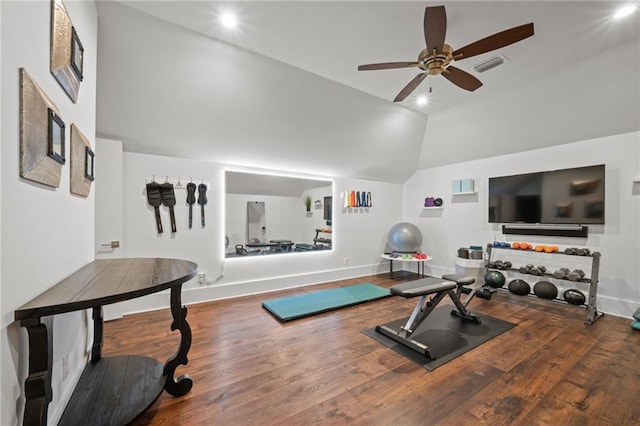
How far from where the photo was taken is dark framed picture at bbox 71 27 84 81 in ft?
5.48

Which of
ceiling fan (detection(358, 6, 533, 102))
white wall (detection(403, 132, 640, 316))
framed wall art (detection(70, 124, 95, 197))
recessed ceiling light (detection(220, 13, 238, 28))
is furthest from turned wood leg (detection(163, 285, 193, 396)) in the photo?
white wall (detection(403, 132, 640, 316))

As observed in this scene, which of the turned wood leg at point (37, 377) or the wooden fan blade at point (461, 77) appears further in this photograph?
the wooden fan blade at point (461, 77)

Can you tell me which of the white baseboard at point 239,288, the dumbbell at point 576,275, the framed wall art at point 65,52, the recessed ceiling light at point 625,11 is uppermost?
the recessed ceiling light at point 625,11

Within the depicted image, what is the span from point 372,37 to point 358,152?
2.48 meters

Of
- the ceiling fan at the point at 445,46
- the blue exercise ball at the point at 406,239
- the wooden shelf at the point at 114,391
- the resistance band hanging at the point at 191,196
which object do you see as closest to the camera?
the wooden shelf at the point at 114,391

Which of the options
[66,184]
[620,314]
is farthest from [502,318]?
[66,184]

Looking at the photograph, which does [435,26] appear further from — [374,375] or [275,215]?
[275,215]

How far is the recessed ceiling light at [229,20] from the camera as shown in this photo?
96.4 inches

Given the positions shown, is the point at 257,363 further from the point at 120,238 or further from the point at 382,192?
the point at 382,192

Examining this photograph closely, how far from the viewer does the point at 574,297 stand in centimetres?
357

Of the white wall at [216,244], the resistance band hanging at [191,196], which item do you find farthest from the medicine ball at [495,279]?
the resistance band hanging at [191,196]

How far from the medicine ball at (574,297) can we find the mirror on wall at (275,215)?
373 cm

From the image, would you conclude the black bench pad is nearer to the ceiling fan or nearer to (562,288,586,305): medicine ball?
(562,288,586,305): medicine ball

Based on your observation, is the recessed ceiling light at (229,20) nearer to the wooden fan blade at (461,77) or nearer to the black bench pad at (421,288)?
the wooden fan blade at (461,77)
